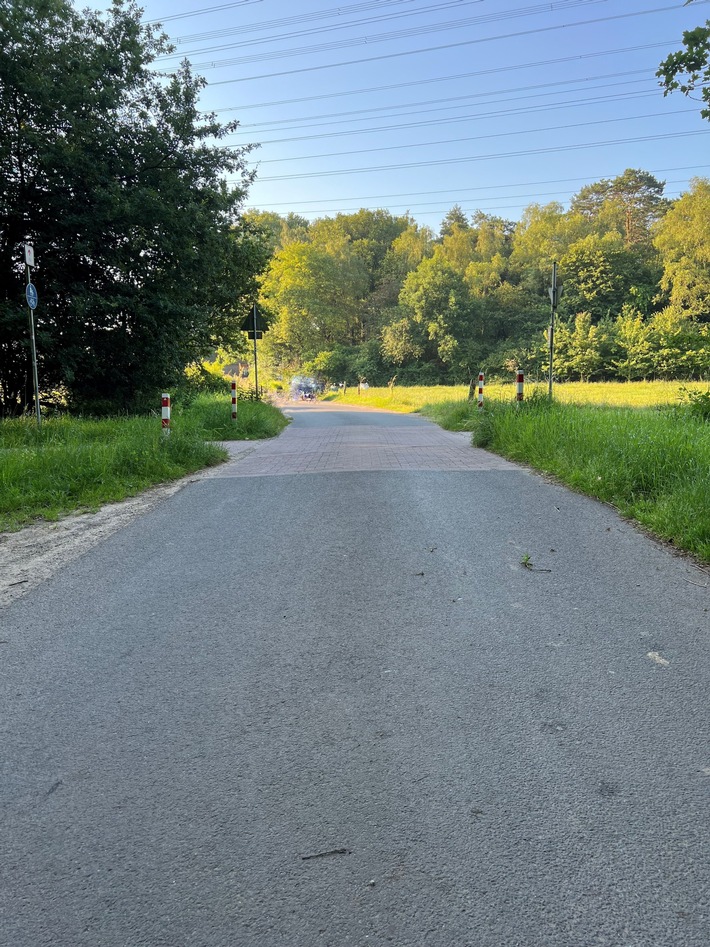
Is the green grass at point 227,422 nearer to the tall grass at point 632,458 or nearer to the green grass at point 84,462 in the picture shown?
the green grass at point 84,462

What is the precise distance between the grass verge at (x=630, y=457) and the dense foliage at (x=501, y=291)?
40785 millimetres

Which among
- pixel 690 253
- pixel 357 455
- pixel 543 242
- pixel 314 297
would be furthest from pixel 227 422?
pixel 543 242

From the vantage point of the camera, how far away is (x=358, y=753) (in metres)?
2.33

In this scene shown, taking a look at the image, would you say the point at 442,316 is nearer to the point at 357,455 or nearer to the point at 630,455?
the point at 357,455

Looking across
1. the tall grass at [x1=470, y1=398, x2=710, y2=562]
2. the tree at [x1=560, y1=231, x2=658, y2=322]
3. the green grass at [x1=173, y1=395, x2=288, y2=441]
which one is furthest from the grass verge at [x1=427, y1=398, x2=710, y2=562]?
the tree at [x1=560, y1=231, x2=658, y2=322]

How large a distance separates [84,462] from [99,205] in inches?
369

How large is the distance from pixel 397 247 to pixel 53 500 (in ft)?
244

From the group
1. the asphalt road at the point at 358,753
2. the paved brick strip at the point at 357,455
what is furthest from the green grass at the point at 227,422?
the asphalt road at the point at 358,753

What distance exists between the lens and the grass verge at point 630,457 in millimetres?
5410

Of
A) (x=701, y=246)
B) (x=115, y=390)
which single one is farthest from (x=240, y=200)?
(x=701, y=246)

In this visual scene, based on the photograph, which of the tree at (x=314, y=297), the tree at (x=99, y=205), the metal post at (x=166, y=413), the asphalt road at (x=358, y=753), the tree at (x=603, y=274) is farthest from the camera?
the tree at (x=314, y=297)

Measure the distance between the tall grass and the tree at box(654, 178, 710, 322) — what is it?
44.8 meters

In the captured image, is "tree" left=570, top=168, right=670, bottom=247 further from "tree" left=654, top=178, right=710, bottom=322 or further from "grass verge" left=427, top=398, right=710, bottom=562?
"grass verge" left=427, top=398, right=710, bottom=562

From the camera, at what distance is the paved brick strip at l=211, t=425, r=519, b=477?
924 cm
